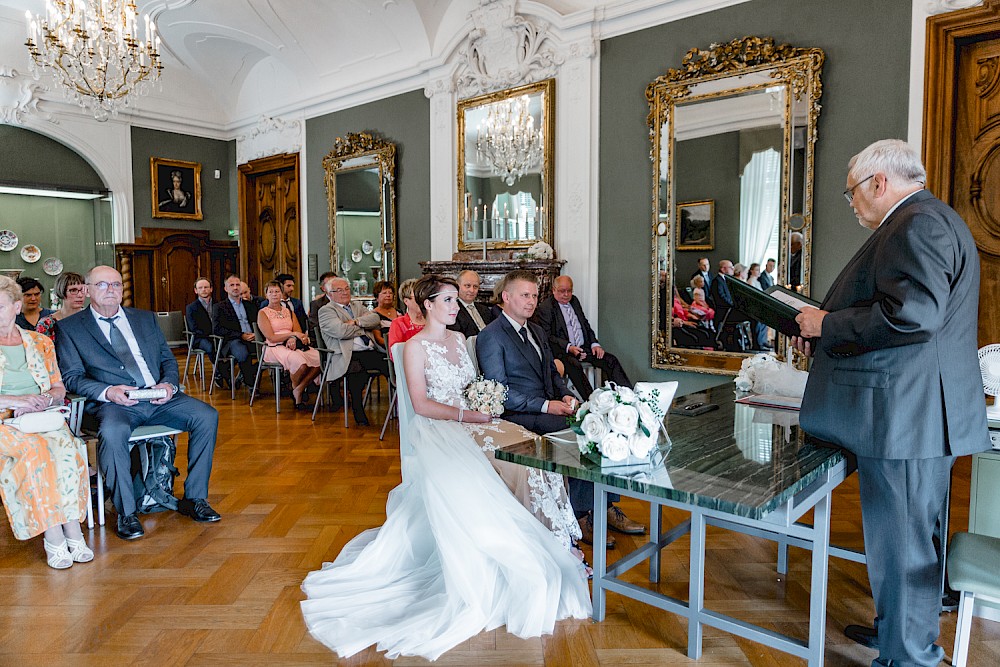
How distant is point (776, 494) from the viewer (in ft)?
6.15

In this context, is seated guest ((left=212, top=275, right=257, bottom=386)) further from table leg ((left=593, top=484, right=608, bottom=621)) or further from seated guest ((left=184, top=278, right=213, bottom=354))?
table leg ((left=593, top=484, right=608, bottom=621))

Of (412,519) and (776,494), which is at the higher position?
(776,494)

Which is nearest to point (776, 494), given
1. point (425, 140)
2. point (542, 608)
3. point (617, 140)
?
point (542, 608)

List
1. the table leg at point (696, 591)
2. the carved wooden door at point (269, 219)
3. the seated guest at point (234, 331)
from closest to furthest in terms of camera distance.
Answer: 1. the table leg at point (696, 591)
2. the seated guest at point (234, 331)
3. the carved wooden door at point (269, 219)

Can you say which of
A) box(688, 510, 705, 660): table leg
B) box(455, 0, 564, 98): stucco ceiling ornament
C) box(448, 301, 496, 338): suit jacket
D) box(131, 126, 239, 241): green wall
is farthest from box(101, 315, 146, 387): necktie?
box(131, 126, 239, 241): green wall

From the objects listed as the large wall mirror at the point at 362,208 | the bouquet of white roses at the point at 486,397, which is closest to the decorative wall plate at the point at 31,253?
the large wall mirror at the point at 362,208

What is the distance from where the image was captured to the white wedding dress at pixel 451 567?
254 cm

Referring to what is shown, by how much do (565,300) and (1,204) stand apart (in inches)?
333

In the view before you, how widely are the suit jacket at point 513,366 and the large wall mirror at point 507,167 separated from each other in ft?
11.6

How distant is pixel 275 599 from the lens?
2859mm

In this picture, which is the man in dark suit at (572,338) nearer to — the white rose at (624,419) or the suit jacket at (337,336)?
the suit jacket at (337,336)

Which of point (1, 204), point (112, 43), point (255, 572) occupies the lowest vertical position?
point (255, 572)

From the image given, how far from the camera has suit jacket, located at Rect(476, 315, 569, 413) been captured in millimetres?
3439

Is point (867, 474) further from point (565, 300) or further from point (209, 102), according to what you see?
point (209, 102)
